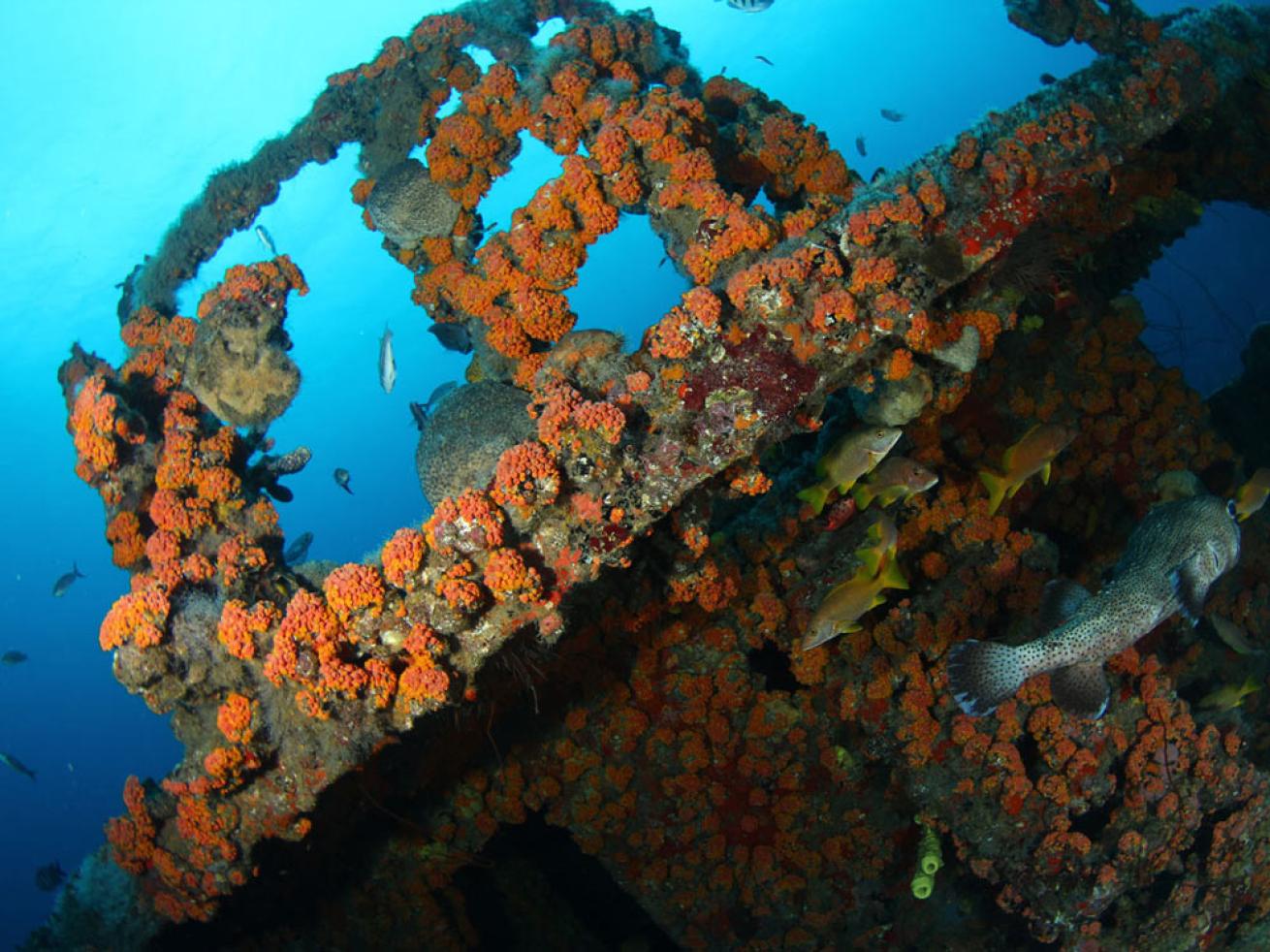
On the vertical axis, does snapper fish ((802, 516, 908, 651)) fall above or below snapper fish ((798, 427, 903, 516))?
below

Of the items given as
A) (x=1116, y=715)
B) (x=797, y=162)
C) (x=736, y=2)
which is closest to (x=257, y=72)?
(x=736, y=2)

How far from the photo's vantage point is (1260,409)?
9414 mm

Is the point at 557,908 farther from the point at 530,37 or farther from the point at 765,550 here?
the point at 530,37

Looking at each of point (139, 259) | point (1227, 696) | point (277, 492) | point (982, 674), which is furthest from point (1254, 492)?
point (139, 259)

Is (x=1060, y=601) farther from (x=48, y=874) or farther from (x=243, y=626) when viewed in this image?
(x=48, y=874)

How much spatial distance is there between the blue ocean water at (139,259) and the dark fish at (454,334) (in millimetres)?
2855

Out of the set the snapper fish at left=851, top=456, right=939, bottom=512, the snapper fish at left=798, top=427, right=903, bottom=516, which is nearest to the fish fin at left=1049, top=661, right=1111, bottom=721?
the snapper fish at left=851, top=456, right=939, bottom=512

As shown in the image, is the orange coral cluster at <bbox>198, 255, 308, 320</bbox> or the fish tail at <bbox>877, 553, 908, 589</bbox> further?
the orange coral cluster at <bbox>198, 255, 308, 320</bbox>

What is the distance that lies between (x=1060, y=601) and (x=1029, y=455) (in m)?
0.92

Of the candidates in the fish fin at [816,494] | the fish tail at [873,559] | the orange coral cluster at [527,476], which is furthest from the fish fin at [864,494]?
the orange coral cluster at [527,476]

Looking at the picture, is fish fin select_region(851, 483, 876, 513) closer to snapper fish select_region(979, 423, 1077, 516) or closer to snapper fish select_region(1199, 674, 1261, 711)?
snapper fish select_region(979, 423, 1077, 516)

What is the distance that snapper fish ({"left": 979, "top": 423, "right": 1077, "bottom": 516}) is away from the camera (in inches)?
161

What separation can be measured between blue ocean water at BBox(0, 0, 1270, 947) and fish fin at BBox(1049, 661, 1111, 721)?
Result: 6889 millimetres

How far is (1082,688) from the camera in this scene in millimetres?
3762
